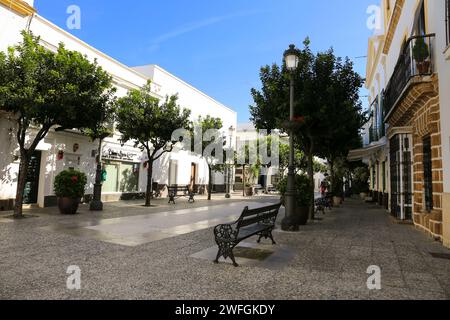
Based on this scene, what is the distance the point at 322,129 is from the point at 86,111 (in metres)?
8.14

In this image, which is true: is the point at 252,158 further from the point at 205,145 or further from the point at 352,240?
the point at 352,240

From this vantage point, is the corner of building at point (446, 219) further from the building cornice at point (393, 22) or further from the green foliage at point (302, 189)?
the building cornice at point (393, 22)

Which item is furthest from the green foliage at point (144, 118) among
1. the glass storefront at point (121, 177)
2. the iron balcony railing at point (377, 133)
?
the iron balcony railing at point (377, 133)

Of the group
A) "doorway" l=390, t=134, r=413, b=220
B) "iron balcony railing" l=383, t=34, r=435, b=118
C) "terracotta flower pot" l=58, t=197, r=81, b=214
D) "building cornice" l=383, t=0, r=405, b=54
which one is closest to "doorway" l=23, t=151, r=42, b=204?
"terracotta flower pot" l=58, t=197, r=81, b=214

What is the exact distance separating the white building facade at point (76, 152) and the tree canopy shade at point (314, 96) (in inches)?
287

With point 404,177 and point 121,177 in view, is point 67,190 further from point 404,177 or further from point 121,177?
point 404,177

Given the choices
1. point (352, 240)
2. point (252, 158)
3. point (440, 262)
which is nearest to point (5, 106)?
point (352, 240)

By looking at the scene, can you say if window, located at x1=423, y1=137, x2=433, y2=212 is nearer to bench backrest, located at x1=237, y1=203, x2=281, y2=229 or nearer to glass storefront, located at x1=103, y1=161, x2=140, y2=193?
bench backrest, located at x1=237, y1=203, x2=281, y2=229

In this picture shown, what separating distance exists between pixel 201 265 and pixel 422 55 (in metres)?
6.92

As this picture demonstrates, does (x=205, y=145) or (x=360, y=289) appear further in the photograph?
(x=205, y=145)

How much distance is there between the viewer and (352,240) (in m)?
7.50

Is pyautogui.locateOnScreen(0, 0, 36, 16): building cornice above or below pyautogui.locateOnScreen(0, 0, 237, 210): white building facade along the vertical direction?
above

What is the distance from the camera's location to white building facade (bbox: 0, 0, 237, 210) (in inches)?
462

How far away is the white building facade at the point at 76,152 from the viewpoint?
11.7 metres
